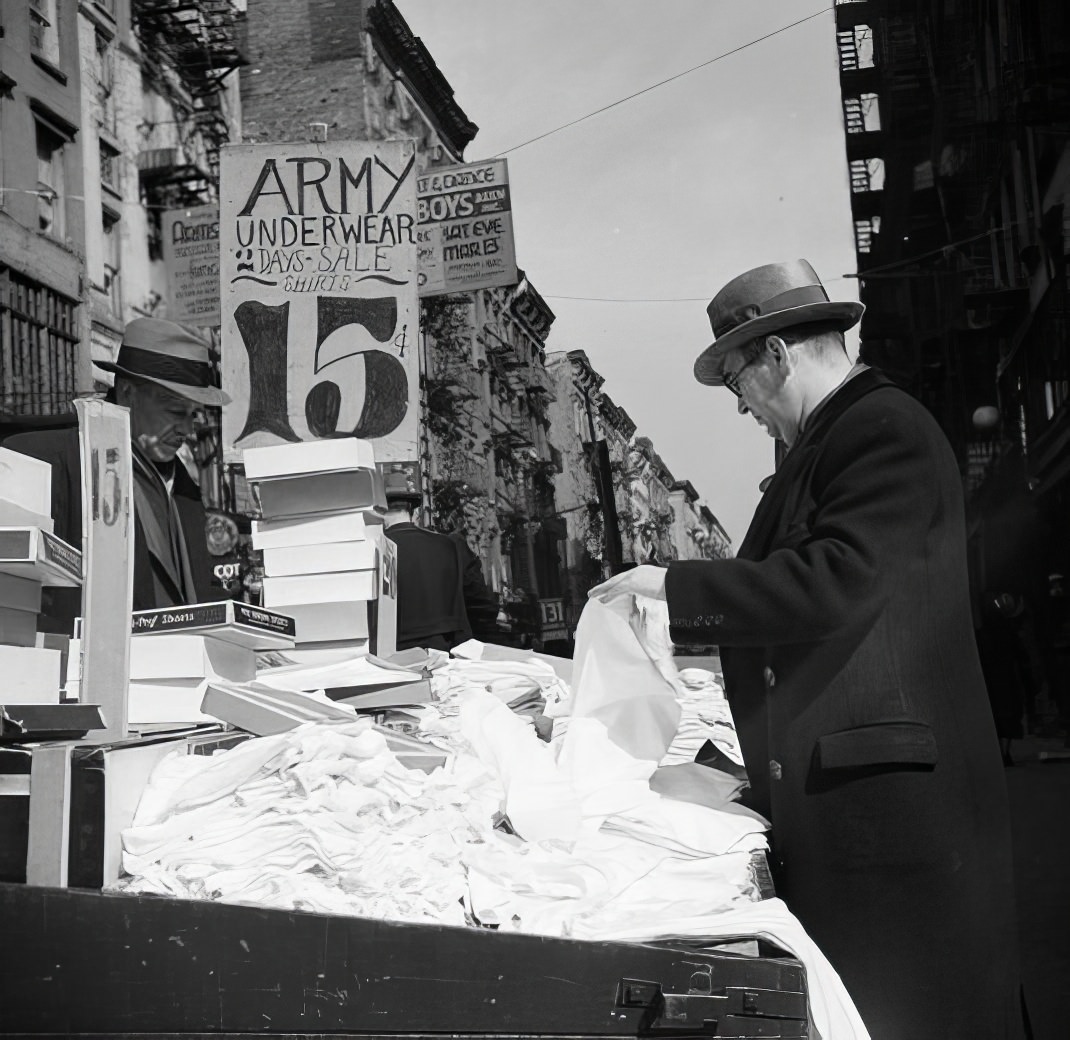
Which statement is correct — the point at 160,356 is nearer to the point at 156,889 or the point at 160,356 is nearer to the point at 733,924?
the point at 156,889

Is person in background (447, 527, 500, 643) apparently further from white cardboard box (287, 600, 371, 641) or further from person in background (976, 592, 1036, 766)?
person in background (976, 592, 1036, 766)

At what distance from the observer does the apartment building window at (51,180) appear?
7.25 m

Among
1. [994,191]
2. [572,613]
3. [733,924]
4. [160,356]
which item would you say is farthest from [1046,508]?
[733,924]

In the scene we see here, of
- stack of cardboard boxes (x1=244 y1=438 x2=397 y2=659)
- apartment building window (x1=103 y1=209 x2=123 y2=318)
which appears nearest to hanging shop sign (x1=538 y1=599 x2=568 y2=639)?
stack of cardboard boxes (x1=244 y1=438 x2=397 y2=659)

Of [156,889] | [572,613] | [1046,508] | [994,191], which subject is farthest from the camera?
[1046,508]

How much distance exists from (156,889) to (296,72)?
4813 millimetres

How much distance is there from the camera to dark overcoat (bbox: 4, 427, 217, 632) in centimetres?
285

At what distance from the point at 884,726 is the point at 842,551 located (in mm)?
298

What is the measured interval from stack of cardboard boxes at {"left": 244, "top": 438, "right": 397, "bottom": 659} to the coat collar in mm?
2049

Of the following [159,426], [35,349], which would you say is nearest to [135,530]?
[159,426]

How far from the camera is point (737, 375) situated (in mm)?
2518

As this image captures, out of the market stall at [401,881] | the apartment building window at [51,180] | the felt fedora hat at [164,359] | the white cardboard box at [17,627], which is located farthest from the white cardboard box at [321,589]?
the apartment building window at [51,180]

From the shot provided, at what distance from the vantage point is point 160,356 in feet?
12.3

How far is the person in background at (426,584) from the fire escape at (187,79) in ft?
8.97
